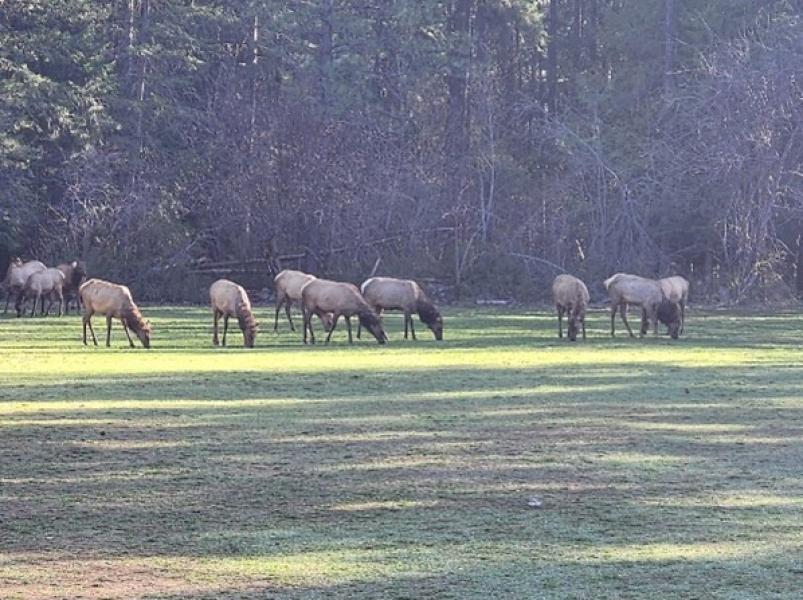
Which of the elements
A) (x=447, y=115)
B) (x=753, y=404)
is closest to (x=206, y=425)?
(x=753, y=404)

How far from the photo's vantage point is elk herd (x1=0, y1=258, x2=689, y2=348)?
2817 centimetres

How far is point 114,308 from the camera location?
91.9ft

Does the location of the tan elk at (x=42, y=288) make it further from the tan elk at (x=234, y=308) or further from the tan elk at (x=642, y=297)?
the tan elk at (x=642, y=297)

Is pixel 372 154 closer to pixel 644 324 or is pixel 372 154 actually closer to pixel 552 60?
pixel 552 60

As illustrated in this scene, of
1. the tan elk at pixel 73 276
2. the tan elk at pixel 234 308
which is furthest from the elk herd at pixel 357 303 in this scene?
the tan elk at pixel 73 276

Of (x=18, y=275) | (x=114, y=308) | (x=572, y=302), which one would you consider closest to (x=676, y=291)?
(x=572, y=302)

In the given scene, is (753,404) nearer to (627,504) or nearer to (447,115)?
(627,504)

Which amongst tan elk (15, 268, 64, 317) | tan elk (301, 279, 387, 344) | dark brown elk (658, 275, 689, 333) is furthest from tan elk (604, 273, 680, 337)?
tan elk (15, 268, 64, 317)

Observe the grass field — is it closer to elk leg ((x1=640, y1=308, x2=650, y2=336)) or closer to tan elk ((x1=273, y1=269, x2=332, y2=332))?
elk leg ((x1=640, y1=308, x2=650, y2=336))

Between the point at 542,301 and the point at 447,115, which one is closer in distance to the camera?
the point at 542,301

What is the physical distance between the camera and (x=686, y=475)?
41.7 feet

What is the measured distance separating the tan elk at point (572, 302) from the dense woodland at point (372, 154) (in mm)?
14982

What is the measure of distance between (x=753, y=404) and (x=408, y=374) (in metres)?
5.40

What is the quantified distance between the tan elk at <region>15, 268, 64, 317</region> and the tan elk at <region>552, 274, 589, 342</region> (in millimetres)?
13295
